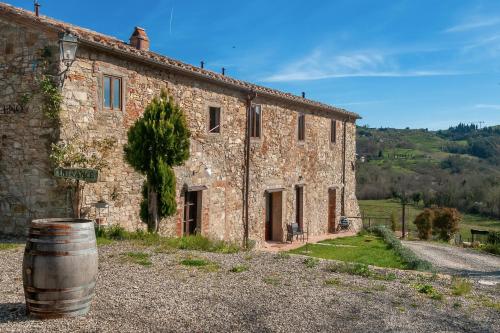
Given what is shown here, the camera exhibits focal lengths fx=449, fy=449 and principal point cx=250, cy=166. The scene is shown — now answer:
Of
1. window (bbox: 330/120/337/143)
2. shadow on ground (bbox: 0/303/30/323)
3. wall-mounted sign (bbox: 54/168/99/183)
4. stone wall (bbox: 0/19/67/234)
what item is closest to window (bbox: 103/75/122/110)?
stone wall (bbox: 0/19/67/234)

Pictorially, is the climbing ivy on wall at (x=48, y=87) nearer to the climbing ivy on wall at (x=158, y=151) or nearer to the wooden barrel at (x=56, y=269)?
the climbing ivy on wall at (x=158, y=151)

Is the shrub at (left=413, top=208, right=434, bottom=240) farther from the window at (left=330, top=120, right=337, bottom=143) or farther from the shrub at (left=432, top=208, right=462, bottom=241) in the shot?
the window at (left=330, top=120, right=337, bottom=143)

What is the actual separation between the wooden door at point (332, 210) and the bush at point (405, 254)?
210 centimetres

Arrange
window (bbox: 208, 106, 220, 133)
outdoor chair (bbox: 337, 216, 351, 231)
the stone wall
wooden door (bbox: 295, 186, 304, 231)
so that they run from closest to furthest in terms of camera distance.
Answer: the stone wall
window (bbox: 208, 106, 220, 133)
wooden door (bbox: 295, 186, 304, 231)
outdoor chair (bbox: 337, 216, 351, 231)

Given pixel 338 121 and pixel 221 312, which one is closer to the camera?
pixel 221 312

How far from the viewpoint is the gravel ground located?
445cm

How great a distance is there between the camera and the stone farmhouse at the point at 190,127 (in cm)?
899

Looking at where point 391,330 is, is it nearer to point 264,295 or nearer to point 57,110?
point 264,295

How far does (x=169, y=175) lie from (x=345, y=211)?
12146 mm

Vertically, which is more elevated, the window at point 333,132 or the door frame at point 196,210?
the window at point 333,132

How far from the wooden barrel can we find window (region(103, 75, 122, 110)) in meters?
5.74

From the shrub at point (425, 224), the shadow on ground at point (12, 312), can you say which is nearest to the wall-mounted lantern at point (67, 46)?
the shadow on ground at point (12, 312)

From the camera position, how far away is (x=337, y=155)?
65.4 feet

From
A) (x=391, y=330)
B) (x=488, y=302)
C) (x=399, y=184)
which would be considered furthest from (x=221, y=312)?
(x=399, y=184)
